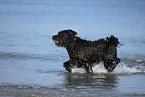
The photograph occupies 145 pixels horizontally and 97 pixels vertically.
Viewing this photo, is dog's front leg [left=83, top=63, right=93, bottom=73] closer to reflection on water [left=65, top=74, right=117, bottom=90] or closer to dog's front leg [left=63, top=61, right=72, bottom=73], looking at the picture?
reflection on water [left=65, top=74, right=117, bottom=90]

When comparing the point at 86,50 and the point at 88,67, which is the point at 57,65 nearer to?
the point at 88,67

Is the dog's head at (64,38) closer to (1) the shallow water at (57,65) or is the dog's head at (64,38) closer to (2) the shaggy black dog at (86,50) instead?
(2) the shaggy black dog at (86,50)

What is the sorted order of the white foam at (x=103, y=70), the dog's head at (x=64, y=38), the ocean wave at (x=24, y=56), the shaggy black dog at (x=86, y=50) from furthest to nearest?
the ocean wave at (x=24, y=56)
the white foam at (x=103, y=70)
the shaggy black dog at (x=86, y=50)
the dog's head at (x=64, y=38)

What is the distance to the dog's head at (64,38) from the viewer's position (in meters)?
9.23

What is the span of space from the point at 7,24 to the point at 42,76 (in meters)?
13.4

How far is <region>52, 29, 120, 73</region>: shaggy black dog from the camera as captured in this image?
30.6 feet

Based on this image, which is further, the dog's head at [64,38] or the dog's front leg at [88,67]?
the dog's front leg at [88,67]

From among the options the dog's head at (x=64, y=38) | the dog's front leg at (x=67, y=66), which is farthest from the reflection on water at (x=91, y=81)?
the dog's head at (x=64, y=38)

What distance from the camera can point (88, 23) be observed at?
74.3 ft

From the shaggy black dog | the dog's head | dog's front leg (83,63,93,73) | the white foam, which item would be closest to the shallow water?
the white foam

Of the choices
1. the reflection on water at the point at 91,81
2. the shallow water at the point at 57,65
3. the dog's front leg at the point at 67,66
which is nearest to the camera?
the shallow water at the point at 57,65

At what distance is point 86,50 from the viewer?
30.9 ft

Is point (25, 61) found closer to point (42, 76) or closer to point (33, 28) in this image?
point (42, 76)

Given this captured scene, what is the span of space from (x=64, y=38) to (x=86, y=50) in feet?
2.30
